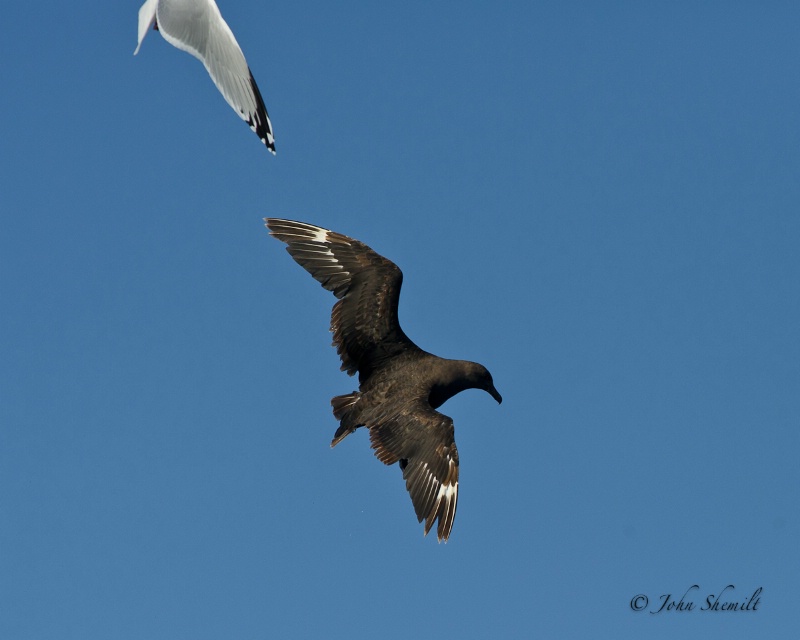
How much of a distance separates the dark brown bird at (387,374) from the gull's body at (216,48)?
194 cm

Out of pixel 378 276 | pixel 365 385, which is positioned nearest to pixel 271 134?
pixel 378 276

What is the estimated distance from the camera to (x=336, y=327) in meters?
16.8

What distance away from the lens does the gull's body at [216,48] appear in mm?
15953

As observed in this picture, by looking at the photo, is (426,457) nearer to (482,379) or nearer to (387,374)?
(387,374)

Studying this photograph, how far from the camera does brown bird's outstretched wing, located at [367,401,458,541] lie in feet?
48.7

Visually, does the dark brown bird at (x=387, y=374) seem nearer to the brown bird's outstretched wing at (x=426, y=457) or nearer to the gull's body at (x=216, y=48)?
the brown bird's outstretched wing at (x=426, y=457)

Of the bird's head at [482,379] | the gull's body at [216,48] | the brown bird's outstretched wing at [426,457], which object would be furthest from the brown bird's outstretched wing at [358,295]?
the gull's body at [216,48]

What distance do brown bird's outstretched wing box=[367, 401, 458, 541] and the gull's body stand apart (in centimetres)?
421

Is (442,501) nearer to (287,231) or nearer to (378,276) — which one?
(378,276)

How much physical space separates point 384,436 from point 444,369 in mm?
1628

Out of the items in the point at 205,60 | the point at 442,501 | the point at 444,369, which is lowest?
the point at 442,501

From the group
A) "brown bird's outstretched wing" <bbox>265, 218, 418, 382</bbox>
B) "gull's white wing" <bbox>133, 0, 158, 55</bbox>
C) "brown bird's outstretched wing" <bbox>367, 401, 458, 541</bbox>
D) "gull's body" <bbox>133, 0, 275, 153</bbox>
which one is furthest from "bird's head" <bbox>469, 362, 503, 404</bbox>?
"gull's white wing" <bbox>133, 0, 158, 55</bbox>

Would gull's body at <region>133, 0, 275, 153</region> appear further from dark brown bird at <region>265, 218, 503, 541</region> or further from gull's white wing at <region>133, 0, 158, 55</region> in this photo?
dark brown bird at <region>265, 218, 503, 541</region>

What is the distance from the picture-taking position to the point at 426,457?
15.1m
